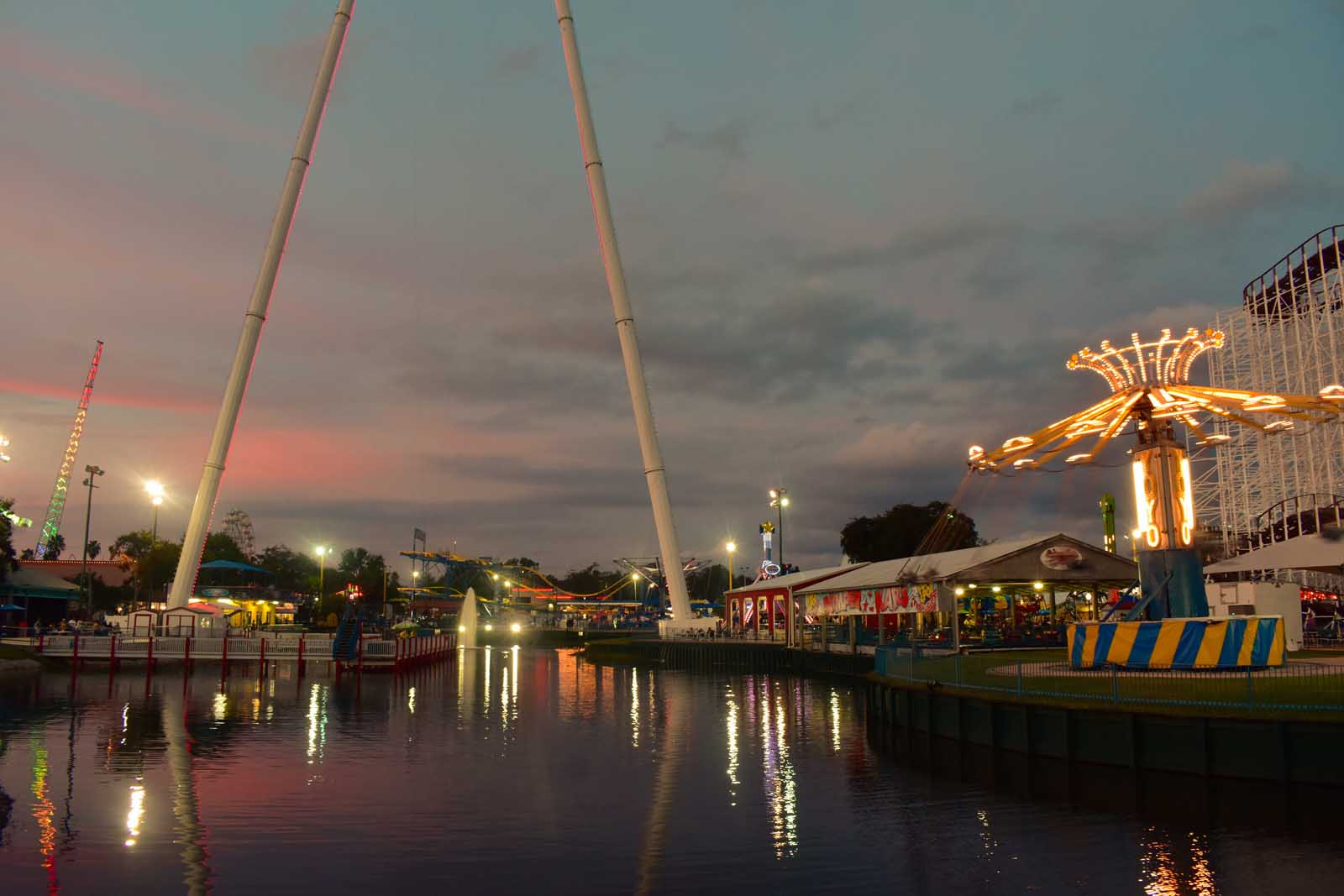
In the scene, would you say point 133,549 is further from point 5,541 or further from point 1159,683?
point 1159,683

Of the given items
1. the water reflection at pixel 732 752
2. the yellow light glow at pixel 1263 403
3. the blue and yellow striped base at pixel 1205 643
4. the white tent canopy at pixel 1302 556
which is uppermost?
the yellow light glow at pixel 1263 403

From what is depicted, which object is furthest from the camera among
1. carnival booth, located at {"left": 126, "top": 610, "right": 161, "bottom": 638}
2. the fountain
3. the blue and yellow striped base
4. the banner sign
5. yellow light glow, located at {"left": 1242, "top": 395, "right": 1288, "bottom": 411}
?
the fountain

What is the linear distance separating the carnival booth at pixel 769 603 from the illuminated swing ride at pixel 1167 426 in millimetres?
32421

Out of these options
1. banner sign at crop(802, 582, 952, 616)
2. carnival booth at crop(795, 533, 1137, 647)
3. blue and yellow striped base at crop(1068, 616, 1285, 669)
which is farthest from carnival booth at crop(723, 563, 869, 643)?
blue and yellow striped base at crop(1068, 616, 1285, 669)

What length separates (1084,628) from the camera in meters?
28.4

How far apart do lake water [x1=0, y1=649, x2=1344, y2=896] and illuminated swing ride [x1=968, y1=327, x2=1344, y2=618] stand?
9345 mm

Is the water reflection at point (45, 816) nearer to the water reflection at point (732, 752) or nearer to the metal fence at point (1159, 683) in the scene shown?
the water reflection at point (732, 752)

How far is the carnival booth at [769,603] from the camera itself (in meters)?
64.6

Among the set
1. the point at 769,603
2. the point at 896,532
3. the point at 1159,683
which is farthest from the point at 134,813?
the point at 896,532

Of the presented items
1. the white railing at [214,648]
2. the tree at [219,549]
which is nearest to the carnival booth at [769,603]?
the white railing at [214,648]

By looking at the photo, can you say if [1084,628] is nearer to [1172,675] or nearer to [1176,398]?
[1172,675]

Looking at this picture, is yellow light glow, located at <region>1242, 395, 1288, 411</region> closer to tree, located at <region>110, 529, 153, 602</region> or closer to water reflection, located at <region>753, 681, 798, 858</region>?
water reflection, located at <region>753, 681, 798, 858</region>

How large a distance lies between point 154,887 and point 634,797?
899 cm

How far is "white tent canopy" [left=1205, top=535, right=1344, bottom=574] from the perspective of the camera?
4175 centimetres
